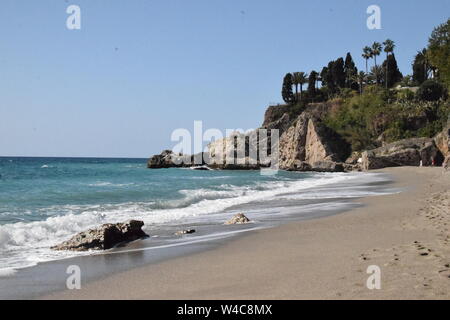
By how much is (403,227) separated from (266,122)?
83151 mm

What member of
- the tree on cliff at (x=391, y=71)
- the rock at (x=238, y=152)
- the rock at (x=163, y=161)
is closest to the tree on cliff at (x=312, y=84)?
the tree on cliff at (x=391, y=71)

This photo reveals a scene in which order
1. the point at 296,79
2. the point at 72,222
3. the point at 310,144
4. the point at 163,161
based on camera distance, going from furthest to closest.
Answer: the point at 296,79
the point at 163,161
the point at 310,144
the point at 72,222

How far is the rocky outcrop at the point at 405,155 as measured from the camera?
176 feet

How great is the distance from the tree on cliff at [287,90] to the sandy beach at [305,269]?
90220 millimetres

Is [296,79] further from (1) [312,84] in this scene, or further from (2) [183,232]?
(2) [183,232]

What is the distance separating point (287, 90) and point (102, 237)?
302 feet

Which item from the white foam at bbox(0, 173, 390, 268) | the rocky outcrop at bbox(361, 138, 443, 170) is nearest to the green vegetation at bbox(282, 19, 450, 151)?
the rocky outcrop at bbox(361, 138, 443, 170)

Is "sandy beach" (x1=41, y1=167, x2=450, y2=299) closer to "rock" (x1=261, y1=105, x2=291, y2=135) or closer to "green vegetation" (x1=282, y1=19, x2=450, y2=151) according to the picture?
"green vegetation" (x1=282, y1=19, x2=450, y2=151)

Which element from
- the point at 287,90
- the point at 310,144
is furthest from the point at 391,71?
the point at 310,144

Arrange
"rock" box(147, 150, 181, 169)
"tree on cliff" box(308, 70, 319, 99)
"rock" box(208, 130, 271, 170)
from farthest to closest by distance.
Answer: "tree on cliff" box(308, 70, 319, 99) < "rock" box(147, 150, 181, 169) < "rock" box(208, 130, 271, 170)

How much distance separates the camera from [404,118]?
2736 inches

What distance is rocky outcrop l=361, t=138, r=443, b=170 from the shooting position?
53562mm

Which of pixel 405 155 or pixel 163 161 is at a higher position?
pixel 405 155

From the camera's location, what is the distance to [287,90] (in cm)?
9888
